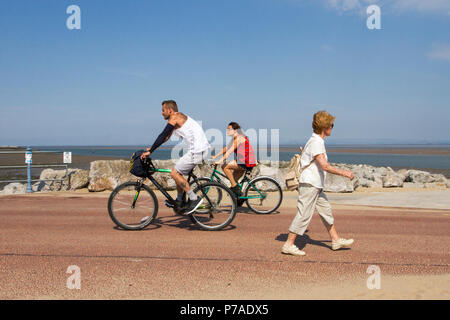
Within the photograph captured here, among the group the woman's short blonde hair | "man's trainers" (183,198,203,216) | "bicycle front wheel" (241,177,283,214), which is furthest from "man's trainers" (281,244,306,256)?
"bicycle front wheel" (241,177,283,214)

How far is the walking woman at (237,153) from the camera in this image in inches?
335

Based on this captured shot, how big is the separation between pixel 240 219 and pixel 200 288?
4.12 m

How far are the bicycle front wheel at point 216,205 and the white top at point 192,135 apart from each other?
69 centimetres

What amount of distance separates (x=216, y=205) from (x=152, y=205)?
111 centimetres

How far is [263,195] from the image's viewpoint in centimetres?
876

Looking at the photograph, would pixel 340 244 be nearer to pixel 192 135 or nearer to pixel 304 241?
pixel 304 241

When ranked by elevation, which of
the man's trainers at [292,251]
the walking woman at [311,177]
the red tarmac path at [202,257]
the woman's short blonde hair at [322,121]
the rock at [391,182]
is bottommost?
the rock at [391,182]

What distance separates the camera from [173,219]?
7.96m

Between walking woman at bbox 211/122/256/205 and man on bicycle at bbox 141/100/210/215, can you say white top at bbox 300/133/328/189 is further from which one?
walking woman at bbox 211/122/256/205

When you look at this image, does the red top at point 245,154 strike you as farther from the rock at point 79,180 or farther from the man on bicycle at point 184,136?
the rock at point 79,180

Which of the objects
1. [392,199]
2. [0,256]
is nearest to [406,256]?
[0,256]

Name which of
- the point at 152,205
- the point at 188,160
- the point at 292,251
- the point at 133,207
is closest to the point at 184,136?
the point at 188,160

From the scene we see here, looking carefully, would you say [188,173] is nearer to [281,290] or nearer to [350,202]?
[281,290]

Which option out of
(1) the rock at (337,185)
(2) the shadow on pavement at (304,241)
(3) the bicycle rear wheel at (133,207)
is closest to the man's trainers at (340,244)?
(2) the shadow on pavement at (304,241)
